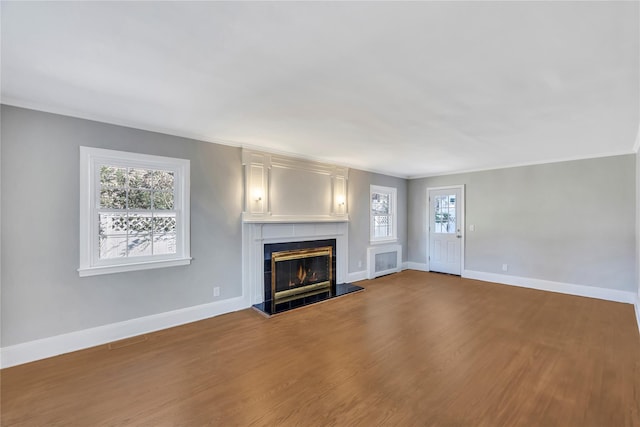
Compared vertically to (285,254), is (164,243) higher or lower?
higher

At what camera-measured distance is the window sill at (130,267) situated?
2911 mm

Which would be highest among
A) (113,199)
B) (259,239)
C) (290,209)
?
(113,199)

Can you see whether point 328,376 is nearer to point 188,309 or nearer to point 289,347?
point 289,347

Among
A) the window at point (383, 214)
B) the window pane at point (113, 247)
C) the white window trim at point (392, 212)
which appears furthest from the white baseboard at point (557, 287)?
the window pane at point (113, 247)

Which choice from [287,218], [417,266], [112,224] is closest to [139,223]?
[112,224]

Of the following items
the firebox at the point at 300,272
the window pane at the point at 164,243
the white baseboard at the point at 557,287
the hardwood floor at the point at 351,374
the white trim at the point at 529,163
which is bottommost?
the hardwood floor at the point at 351,374

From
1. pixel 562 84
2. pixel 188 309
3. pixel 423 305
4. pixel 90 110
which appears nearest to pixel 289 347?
pixel 188 309

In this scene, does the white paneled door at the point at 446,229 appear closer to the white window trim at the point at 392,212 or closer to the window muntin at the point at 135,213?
the white window trim at the point at 392,212

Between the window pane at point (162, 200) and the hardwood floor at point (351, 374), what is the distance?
1.56m

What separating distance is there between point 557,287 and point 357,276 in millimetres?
3695

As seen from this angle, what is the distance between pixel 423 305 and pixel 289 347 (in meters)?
2.41

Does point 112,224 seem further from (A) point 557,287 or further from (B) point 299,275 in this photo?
(A) point 557,287

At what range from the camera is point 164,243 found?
11.4ft

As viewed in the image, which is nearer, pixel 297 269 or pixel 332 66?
pixel 332 66
